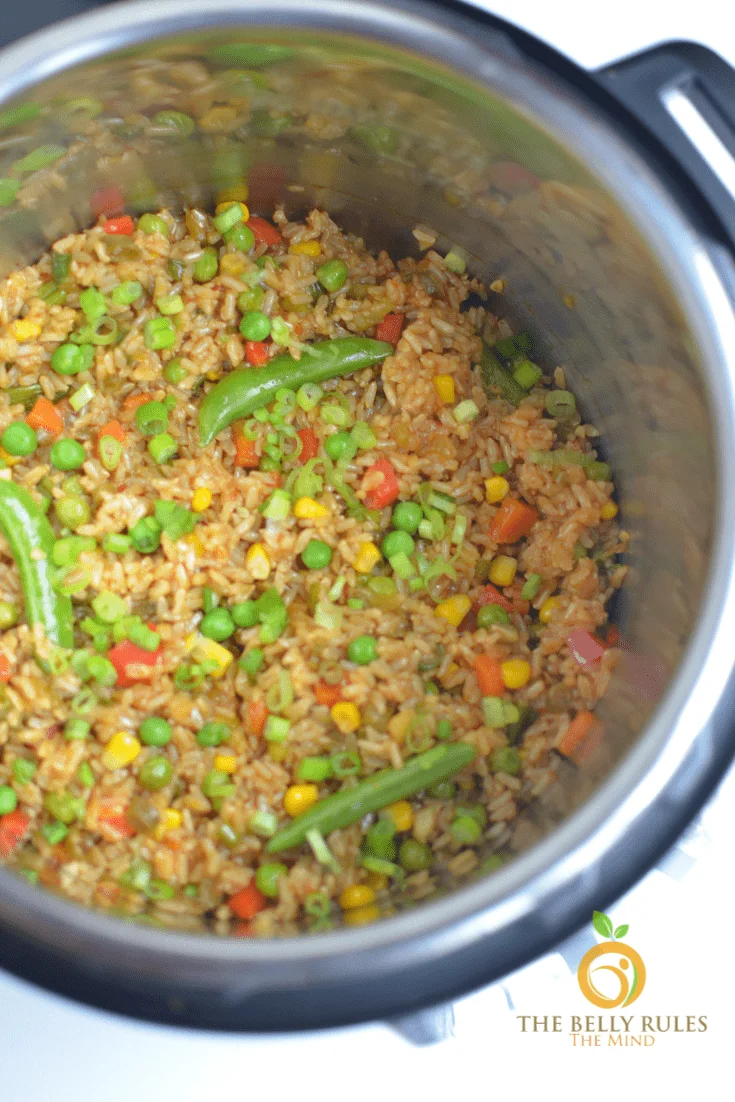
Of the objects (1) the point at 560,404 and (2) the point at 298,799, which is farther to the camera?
(1) the point at 560,404

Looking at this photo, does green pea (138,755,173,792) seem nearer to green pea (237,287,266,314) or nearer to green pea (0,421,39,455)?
green pea (0,421,39,455)

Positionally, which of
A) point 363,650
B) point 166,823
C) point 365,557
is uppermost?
point 365,557

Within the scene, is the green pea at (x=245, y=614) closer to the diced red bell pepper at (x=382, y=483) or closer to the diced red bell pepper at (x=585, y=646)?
the diced red bell pepper at (x=382, y=483)

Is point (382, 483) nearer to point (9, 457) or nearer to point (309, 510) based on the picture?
point (309, 510)

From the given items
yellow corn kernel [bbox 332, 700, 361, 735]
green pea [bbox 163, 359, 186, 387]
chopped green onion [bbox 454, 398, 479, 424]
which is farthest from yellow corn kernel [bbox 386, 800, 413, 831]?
green pea [bbox 163, 359, 186, 387]

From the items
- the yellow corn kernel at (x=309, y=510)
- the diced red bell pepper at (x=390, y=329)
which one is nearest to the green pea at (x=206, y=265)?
the diced red bell pepper at (x=390, y=329)

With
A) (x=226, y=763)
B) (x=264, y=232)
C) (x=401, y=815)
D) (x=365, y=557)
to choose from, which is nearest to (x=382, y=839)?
(x=401, y=815)

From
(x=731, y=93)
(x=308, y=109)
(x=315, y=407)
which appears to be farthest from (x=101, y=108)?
(x=731, y=93)
